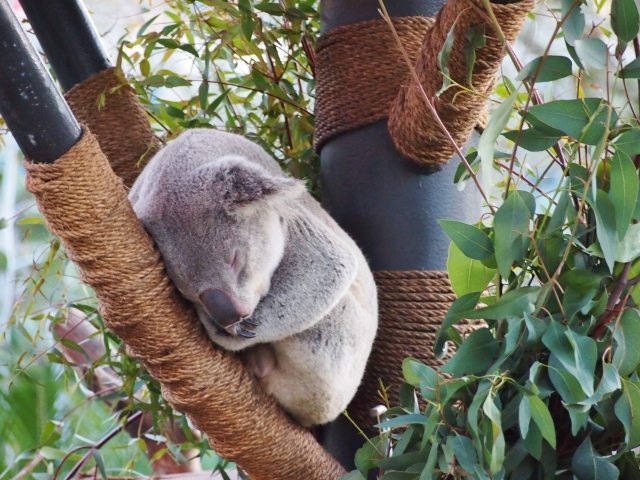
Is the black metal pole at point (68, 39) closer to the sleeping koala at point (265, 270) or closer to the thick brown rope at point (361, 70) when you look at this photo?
the sleeping koala at point (265, 270)

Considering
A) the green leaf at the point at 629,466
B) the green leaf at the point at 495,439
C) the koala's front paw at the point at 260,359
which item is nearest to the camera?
the green leaf at the point at 495,439

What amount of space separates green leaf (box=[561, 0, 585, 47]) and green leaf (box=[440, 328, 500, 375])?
18.8 inches

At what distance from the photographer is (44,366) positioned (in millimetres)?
4121

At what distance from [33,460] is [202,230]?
1.52 m

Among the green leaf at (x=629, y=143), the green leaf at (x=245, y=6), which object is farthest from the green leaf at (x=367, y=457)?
the green leaf at (x=245, y=6)

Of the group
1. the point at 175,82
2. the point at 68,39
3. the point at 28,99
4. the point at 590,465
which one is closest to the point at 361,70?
the point at 175,82

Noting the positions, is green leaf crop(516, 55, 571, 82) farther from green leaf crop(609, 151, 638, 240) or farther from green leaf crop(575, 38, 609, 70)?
green leaf crop(609, 151, 638, 240)

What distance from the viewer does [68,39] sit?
2.11m

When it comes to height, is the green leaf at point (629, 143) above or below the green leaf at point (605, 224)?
above

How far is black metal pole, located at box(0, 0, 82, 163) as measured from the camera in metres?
1.19

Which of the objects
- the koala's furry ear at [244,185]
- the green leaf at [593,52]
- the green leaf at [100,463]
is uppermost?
the green leaf at [593,52]

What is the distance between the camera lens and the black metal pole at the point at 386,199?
77.9 inches

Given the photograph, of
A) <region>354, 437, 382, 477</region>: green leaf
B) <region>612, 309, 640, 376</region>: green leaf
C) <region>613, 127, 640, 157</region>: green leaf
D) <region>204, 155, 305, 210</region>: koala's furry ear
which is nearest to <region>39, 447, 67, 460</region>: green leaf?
<region>204, 155, 305, 210</region>: koala's furry ear

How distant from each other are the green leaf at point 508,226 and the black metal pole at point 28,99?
736 mm
